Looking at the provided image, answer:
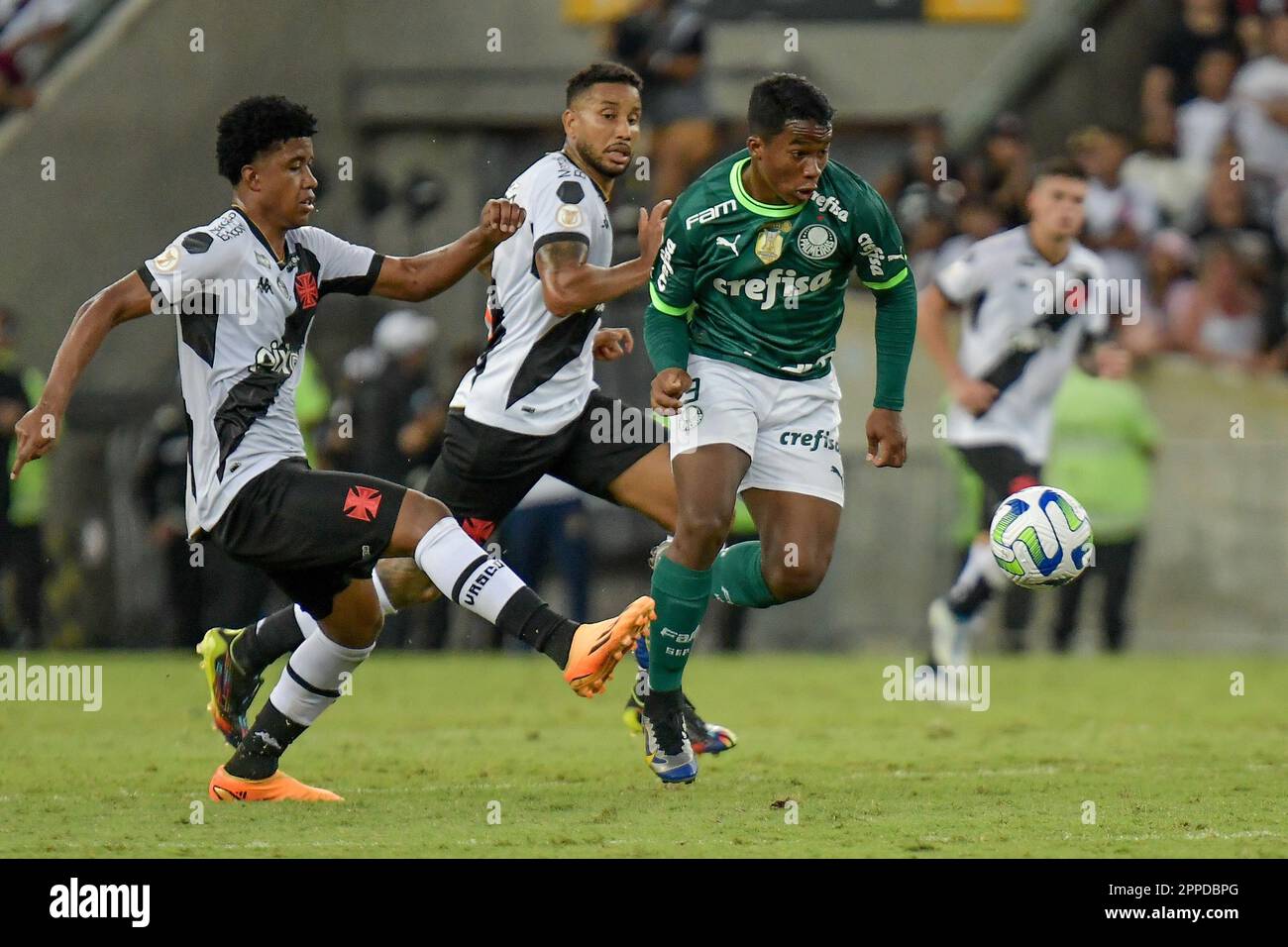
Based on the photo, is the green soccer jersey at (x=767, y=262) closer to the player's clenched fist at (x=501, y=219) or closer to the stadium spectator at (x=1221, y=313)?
the player's clenched fist at (x=501, y=219)

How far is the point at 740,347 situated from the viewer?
714cm

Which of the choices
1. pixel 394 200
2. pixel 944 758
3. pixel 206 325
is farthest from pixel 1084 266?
pixel 394 200

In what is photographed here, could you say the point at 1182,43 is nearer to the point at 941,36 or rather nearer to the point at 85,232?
the point at 941,36

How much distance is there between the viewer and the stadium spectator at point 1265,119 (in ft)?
48.0

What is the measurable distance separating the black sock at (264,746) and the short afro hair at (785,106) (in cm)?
257

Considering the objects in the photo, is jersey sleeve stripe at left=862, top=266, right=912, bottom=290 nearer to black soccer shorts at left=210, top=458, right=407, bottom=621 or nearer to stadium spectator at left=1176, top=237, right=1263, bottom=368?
black soccer shorts at left=210, top=458, right=407, bottom=621

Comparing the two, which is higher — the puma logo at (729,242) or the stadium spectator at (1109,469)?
the puma logo at (729,242)

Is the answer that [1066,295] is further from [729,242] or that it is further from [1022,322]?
[729,242]

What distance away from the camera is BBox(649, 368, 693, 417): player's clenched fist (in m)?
6.71

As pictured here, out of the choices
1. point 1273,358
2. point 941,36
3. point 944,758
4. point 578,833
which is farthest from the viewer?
point 941,36

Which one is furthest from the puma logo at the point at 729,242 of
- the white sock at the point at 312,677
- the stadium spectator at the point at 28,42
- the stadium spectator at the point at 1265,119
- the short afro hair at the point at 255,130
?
the stadium spectator at the point at 28,42

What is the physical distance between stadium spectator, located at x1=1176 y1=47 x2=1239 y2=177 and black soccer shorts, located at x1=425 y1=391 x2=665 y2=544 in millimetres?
8526

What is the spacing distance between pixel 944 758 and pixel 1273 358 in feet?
25.0

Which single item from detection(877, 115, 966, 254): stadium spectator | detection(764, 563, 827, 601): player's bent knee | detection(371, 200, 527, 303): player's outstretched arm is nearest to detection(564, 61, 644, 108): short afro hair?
detection(371, 200, 527, 303): player's outstretched arm
